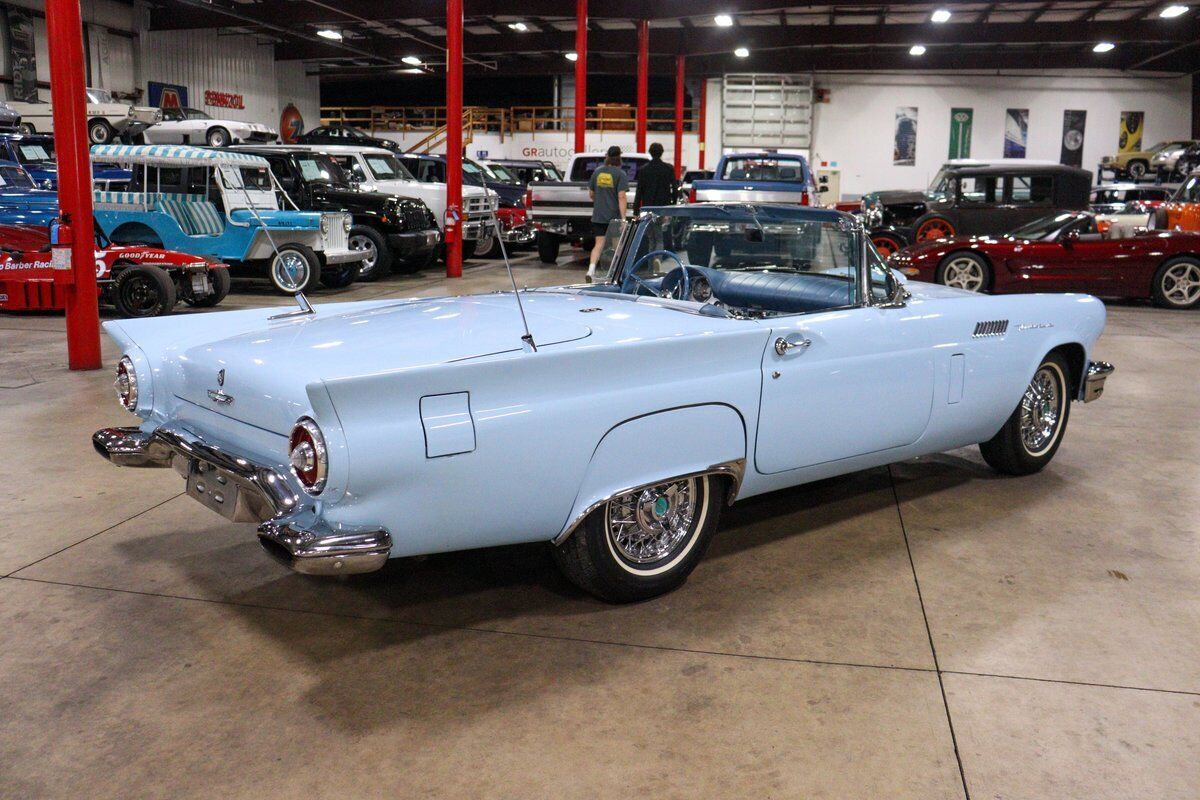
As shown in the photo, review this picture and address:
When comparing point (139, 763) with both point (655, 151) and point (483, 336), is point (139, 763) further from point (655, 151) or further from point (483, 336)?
point (655, 151)

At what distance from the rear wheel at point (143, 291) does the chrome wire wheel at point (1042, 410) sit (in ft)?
25.9

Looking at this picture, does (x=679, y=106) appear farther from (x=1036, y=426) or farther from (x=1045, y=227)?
(x=1036, y=426)

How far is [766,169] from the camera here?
14781 mm

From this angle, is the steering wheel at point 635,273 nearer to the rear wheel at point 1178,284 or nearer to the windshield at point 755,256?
the windshield at point 755,256

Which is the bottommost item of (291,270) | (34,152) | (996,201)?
(291,270)

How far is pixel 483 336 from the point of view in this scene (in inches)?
135

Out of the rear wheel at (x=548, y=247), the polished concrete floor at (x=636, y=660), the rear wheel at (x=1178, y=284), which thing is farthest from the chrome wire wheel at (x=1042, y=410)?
the rear wheel at (x=548, y=247)

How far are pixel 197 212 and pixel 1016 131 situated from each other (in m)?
29.1

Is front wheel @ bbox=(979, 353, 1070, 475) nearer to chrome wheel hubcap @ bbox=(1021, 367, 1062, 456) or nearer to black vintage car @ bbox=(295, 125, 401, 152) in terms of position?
chrome wheel hubcap @ bbox=(1021, 367, 1062, 456)

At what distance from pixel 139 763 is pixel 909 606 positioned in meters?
2.49

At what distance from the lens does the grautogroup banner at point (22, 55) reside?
24234mm

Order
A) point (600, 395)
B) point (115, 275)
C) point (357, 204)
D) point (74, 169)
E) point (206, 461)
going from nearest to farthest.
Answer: point (600, 395), point (206, 461), point (74, 169), point (115, 275), point (357, 204)

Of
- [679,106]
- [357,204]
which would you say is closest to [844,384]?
[357,204]

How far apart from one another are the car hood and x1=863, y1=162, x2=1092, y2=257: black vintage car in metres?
12.9
